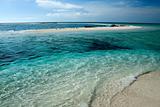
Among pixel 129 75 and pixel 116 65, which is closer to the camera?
pixel 129 75

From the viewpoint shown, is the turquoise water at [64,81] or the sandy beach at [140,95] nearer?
the sandy beach at [140,95]

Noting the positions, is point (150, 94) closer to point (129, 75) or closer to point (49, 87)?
point (129, 75)

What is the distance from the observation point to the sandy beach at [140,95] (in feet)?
18.4

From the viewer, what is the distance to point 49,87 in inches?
286

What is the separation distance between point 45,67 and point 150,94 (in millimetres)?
6144

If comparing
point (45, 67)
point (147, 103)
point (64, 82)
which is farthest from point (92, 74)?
point (147, 103)

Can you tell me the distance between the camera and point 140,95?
6.20 meters

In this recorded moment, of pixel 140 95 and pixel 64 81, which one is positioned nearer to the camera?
pixel 140 95

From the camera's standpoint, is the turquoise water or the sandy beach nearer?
the sandy beach

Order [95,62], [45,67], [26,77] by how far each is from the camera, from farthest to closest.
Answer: [95,62] < [45,67] < [26,77]

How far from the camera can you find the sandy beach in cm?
562

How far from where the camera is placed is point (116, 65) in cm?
1059

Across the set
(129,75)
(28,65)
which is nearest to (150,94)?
(129,75)

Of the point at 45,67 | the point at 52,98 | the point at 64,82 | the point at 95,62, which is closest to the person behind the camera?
the point at 52,98
